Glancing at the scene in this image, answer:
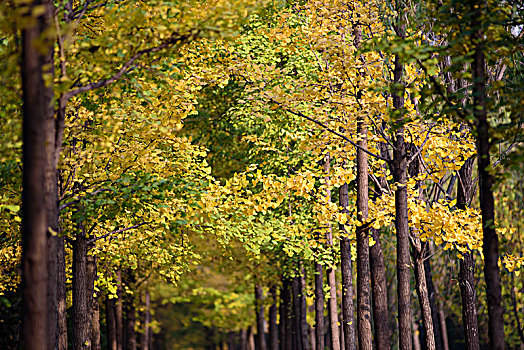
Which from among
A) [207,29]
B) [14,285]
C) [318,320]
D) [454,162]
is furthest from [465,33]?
[14,285]

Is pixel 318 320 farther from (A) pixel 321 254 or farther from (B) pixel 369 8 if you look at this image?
(B) pixel 369 8

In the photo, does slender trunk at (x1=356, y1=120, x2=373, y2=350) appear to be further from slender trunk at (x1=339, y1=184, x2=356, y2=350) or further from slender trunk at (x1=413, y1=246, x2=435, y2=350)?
slender trunk at (x1=413, y1=246, x2=435, y2=350)

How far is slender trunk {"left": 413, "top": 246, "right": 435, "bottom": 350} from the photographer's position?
13539 millimetres

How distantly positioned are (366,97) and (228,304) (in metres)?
31.4

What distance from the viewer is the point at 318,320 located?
1891cm

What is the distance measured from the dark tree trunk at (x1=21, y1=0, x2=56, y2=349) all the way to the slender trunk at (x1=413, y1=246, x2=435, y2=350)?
952 cm

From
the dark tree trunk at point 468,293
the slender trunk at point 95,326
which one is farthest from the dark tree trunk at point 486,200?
the slender trunk at point 95,326

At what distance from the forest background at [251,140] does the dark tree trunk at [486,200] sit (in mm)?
22

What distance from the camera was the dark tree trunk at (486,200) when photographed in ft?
22.0

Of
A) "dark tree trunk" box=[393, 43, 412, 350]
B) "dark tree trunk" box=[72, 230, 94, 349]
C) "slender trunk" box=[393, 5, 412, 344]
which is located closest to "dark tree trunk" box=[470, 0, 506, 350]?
"slender trunk" box=[393, 5, 412, 344]

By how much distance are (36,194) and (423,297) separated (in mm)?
10123

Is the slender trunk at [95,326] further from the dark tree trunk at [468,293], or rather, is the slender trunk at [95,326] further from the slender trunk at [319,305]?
the dark tree trunk at [468,293]

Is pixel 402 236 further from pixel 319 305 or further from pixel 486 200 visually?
pixel 319 305

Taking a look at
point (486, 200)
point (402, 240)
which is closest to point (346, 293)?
point (402, 240)
